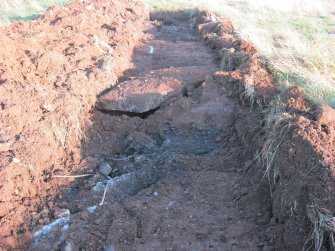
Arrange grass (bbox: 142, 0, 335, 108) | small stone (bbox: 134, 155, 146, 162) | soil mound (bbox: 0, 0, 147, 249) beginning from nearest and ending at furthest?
soil mound (bbox: 0, 0, 147, 249) < small stone (bbox: 134, 155, 146, 162) < grass (bbox: 142, 0, 335, 108)

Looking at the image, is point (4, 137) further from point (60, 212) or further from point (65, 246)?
point (65, 246)

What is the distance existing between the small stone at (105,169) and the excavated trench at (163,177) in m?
0.01

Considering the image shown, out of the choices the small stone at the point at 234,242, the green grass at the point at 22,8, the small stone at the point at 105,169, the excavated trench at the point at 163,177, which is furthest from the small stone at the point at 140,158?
the green grass at the point at 22,8

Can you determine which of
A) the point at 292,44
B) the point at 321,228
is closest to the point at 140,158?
the point at 321,228

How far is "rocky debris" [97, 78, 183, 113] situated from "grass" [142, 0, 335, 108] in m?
1.64

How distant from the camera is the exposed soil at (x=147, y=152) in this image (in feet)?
11.1

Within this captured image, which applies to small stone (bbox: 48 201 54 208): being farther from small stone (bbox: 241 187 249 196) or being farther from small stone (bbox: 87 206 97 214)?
small stone (bbox: 241 187 249 196)

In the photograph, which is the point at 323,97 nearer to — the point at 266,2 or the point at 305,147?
the point at 305,147

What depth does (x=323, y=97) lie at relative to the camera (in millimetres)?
4758

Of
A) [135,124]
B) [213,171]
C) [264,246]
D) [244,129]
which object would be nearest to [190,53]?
[135,124]

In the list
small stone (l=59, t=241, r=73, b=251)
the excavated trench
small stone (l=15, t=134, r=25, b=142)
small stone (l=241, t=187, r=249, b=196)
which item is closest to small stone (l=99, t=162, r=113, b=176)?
the excavated trench

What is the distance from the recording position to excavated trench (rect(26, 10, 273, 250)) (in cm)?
342

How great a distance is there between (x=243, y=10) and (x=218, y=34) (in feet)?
18.0

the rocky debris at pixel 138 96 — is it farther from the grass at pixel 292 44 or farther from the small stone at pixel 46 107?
the grass at pixel 292 44
